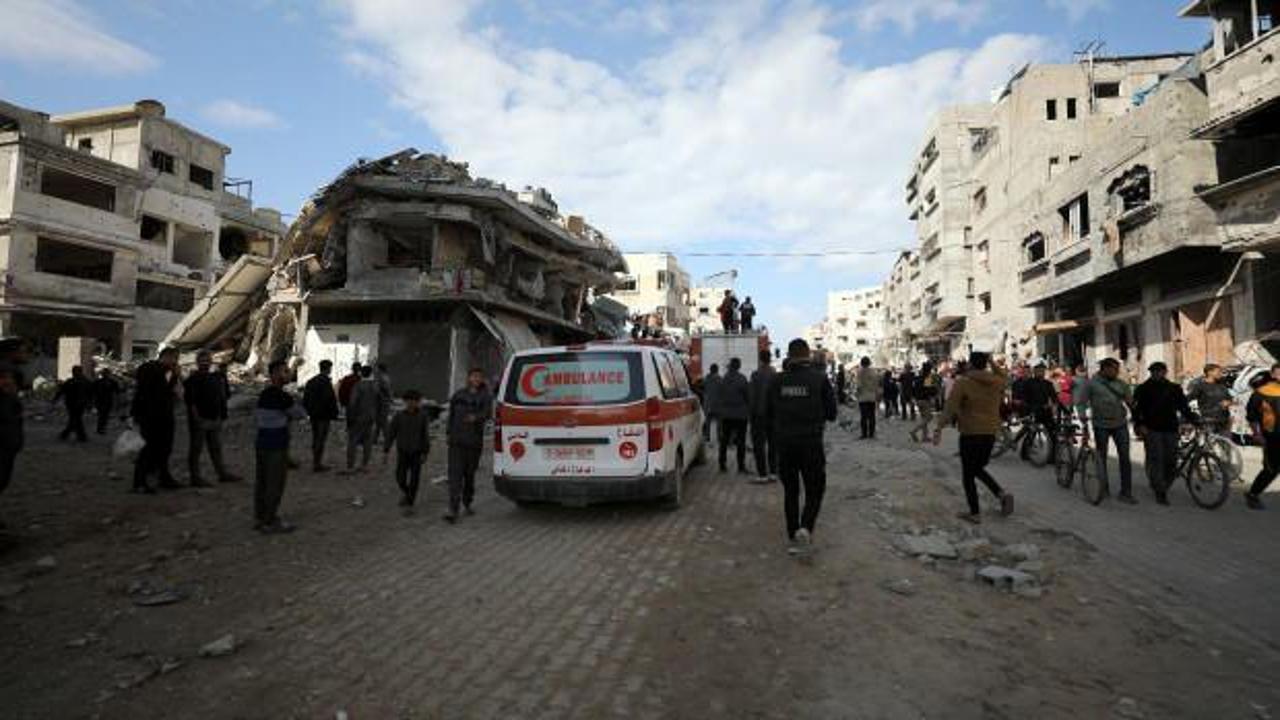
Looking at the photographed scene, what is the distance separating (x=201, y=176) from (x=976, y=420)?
143 ft

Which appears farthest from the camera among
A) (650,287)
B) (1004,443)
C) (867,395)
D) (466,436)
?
(650,287)

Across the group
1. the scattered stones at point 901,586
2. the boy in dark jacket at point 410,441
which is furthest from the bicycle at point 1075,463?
the boy in dark jacket at point 410,441

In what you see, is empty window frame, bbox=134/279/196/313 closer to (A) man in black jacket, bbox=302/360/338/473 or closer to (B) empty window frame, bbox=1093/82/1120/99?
(A) man in black jacket, bbox=302/360/338/473

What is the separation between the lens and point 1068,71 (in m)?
35.7

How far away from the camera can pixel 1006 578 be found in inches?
200

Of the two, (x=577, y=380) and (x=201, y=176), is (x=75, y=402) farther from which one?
(x=201, y=176)

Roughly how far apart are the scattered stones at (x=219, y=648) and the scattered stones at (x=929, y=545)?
538 cm

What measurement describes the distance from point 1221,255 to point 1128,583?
18363mm

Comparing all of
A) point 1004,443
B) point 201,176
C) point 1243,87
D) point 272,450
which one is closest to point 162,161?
point 201,176

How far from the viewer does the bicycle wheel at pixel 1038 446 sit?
1131cm

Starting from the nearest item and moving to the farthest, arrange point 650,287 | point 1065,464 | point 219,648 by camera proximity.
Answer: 1. point 219,648
2. point 1065,464
3. point 650,287

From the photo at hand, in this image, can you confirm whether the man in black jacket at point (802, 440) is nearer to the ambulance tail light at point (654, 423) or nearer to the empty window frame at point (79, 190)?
the ambulance tail light at point (654, 423)

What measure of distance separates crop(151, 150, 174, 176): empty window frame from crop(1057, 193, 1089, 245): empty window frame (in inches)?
1718

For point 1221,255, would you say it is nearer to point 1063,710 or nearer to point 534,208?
point 1063,710
